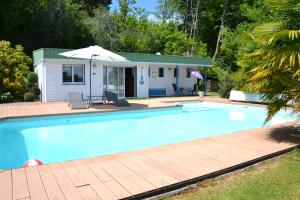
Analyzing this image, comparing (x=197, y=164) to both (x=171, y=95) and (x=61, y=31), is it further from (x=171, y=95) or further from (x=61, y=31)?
(x=61, y=31)

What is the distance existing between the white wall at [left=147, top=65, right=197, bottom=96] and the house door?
1.90m

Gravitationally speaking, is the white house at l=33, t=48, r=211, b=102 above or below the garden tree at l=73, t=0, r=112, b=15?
below

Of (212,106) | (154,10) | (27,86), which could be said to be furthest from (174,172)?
(154,10)

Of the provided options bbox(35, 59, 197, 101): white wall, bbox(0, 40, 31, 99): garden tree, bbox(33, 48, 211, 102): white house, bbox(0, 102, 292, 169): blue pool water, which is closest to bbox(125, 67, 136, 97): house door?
bbox(33, 48, 211, 102): white house

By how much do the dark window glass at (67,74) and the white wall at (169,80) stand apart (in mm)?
6715

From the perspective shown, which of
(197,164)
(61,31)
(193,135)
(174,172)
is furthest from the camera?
(61,31)

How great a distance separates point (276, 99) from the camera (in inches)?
295

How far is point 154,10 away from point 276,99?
35.5 meters

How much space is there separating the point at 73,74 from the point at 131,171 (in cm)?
1355

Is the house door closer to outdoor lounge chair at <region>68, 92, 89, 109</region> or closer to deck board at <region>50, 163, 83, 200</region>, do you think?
outdoor lounge chair at <region>68, 92, 89, 109</region>

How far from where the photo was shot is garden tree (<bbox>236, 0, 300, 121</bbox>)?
21.3 ft

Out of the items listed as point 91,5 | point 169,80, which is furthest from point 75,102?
point 91,5

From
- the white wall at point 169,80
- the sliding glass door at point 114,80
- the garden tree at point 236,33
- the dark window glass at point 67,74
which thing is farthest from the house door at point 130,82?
the garden tree at point 236,33

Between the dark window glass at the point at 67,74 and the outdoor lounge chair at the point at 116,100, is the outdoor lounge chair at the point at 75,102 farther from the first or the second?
the dark window glass at the point at 67,74
